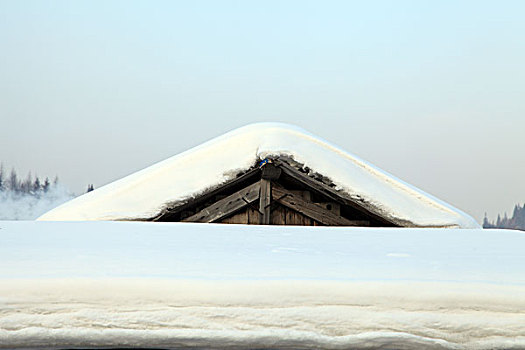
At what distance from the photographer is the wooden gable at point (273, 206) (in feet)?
16.4

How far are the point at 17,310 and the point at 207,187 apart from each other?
3.61m

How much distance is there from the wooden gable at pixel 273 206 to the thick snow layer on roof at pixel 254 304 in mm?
3917

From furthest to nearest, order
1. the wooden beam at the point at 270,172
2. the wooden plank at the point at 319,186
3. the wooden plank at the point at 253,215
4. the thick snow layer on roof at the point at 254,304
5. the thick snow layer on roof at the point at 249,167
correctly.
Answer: the wooden plank at the point at 253,215
the wooden beam at the point at 270,172
the wooden plank at the point at 319,186
the thick snow layer on roof at the point at 249,167
the thick snow layer on roof at the point at 254,304

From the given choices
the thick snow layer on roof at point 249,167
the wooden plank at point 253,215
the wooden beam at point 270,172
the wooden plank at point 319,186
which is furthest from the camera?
the wooden plank at point 253,215

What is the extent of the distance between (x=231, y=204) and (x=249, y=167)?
79cm

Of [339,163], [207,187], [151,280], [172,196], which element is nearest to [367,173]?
[339,163]

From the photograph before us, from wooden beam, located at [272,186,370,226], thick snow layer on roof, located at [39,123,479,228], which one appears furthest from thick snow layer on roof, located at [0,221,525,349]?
wooden beam, located at [272,186,370,226]

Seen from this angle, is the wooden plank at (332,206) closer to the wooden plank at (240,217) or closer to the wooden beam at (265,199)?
the wooden beam at (265,199)

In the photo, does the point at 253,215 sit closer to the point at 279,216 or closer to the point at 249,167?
the point at 279,216

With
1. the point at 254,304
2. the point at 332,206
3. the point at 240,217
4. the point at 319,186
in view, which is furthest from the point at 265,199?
the point at 254,304

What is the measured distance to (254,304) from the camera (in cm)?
73

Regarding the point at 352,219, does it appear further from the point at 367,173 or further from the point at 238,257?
the point at 238,257

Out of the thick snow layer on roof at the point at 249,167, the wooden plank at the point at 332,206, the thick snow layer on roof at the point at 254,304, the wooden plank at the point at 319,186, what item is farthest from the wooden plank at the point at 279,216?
the thick snow layer on roof at the point at 254,304

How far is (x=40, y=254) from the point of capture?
898 mm
